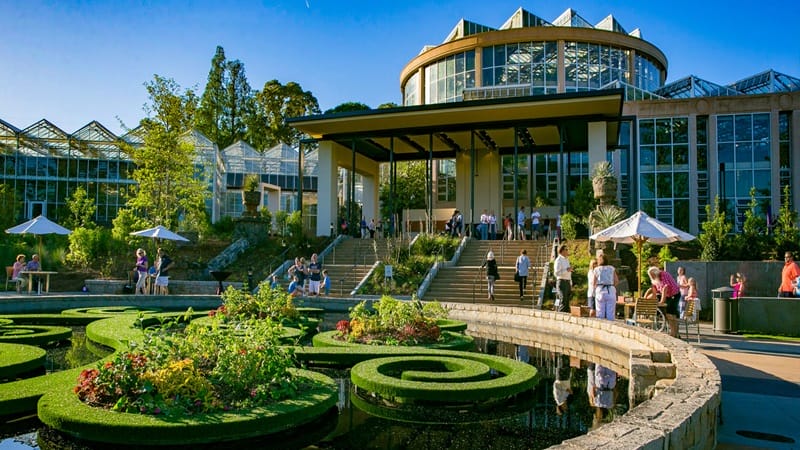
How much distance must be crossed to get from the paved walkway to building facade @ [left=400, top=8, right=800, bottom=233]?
59.8 ft

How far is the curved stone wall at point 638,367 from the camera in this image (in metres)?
3.85

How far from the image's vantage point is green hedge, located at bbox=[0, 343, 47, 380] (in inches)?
273

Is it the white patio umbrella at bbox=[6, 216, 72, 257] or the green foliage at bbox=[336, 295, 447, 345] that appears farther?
the white patio umbrella at bbox=[6, 216, 72, 257]

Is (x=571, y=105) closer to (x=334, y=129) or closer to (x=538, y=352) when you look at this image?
(x=334, y=129)

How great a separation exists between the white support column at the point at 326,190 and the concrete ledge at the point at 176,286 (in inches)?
333

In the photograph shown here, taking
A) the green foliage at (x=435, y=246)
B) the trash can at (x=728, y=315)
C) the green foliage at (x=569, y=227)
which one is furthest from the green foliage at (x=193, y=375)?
the green foliage at (x=569, y=227)

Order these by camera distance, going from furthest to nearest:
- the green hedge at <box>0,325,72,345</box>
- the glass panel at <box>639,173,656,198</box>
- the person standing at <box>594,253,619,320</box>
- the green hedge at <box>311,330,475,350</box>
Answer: the glass panel at <box>639,173,656,198</box> → the person standing at <box>594,253,619,320</box> → the green hedge at <box>0,325,72,345</box> → the green hedge at <box>311,330,475,350</box>

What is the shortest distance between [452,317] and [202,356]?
855 centimetres

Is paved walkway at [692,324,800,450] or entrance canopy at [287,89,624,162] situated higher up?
entrance canopy at [287,89,624,162]

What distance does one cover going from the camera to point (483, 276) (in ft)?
60.7

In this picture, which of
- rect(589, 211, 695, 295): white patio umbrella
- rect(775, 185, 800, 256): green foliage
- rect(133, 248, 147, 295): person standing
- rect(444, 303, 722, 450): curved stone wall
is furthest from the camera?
rect(775, 185, 800, 256): green foliage

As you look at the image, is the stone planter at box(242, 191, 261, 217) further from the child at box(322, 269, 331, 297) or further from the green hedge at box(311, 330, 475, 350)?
the green hedge at box(311, 330, 475, 350)

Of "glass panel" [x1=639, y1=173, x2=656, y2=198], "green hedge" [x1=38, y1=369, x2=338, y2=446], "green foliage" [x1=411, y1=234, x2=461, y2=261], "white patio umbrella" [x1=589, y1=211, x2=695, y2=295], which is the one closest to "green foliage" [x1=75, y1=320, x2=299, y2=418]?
"green hedge" [x1=38, y1=369, x2=338, y2=446]

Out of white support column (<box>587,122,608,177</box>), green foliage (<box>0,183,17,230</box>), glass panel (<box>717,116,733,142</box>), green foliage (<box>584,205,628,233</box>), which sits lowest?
→ green foliage (<box>584,205,628,233</box>)
